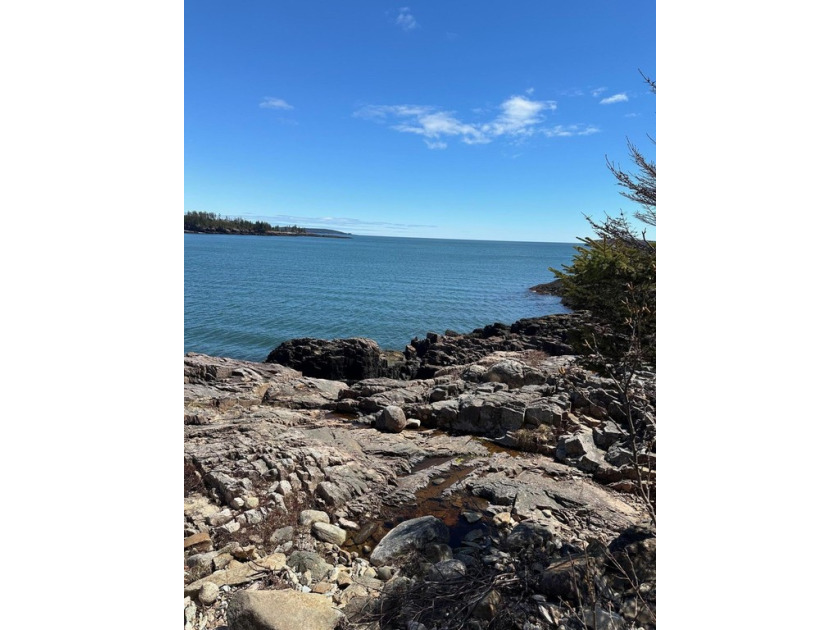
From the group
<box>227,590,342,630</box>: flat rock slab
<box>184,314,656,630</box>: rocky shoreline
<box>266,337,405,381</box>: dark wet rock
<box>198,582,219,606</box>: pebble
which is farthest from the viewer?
<box>266,337,405,381</box>: dark wet rock

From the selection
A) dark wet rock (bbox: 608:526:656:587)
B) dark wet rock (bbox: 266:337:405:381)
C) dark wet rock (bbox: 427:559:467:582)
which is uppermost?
dark wet rock (bbox: 608:526:656:587)

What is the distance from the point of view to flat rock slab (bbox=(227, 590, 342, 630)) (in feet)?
12.1

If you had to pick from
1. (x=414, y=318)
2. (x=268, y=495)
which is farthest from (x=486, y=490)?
(x=414, y=318)

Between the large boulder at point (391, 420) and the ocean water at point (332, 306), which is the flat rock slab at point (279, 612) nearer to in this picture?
the large boulder at point (391, 420)

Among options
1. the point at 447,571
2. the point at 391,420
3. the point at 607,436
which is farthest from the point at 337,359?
the point at 447,571

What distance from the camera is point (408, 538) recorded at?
19.0 ft

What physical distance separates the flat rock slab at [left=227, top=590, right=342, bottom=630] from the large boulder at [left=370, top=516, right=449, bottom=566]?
5.12 ft

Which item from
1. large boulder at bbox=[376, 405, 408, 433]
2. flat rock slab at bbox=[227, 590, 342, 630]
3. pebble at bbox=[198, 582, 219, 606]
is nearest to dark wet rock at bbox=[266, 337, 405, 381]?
large boulder at bbox=[376, 405, 408, 433]

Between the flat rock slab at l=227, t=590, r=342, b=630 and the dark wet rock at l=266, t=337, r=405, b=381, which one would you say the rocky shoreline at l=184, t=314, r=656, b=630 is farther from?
the dark wet rock at l=266, t=337, r=405, b=381

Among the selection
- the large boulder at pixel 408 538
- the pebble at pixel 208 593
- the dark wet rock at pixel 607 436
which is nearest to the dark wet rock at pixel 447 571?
the large boulder at pixel 408 538

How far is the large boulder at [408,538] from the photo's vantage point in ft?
18.2
